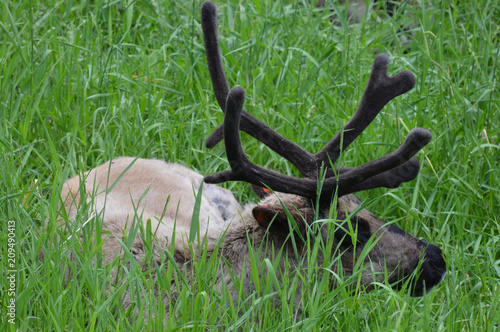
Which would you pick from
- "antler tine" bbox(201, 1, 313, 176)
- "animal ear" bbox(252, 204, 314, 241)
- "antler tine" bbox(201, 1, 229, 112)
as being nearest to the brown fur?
"animal ear" bbox(252, 204, 314, 241)

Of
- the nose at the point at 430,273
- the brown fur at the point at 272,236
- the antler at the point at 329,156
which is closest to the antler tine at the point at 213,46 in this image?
the antler at the point at 329,156

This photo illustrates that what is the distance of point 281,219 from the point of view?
328 cm

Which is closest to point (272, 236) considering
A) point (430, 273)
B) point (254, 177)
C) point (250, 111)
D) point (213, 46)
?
point (254, 177)

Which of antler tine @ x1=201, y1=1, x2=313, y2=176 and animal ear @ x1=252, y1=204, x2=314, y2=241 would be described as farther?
antler tine @ x1=201, y1=1, x2=313, y2=176

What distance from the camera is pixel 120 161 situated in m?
4.38

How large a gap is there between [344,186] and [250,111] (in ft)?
5.65

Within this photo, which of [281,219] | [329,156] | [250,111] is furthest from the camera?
[250,111]

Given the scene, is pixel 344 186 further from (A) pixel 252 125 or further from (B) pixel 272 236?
(A) pixel 252 125

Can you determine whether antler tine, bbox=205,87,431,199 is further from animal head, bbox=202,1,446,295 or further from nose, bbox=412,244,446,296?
nose, bbox=412,244,446,296

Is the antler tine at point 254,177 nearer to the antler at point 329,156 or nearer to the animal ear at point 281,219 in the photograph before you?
the antler at point 329,156

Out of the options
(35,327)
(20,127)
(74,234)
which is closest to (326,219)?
(74,234)

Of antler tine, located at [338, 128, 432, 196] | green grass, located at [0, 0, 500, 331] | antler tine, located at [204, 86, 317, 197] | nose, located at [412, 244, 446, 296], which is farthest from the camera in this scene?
nose, located at [412, 244, 446, 296]

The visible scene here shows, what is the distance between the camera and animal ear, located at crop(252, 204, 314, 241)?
10.6 feet

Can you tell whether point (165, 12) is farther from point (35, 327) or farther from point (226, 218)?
point (35, 327)
